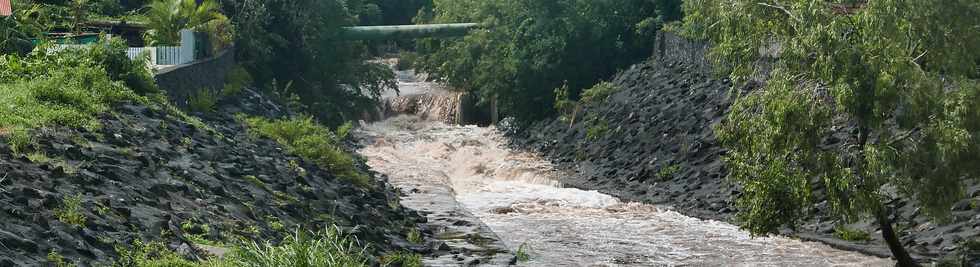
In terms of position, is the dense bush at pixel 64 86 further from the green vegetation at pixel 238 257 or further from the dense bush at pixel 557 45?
the dense bush at pixel 557 45

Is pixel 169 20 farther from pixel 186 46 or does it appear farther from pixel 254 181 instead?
pixel 254 181

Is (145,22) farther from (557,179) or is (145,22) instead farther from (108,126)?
(108,126)

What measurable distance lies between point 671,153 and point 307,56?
14919mm

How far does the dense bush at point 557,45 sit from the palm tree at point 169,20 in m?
11.7

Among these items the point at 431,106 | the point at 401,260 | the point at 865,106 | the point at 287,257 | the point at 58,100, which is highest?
the point at 865,106

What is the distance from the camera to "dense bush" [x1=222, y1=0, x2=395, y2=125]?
41.6 metres

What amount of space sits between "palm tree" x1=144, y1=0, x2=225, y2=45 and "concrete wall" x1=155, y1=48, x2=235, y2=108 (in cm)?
97

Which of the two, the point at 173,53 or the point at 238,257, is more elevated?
the point at 173,53

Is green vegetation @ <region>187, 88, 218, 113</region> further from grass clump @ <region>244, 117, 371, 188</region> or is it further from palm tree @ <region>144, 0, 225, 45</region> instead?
palm tree @ <region>144, 0, 225, 45</region>

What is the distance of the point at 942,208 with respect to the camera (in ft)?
58.1

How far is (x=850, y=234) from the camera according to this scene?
22.7 metres

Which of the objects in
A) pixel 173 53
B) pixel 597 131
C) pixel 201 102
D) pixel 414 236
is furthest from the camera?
pixel 597 131

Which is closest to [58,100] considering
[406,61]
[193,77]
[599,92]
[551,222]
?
[551,222]

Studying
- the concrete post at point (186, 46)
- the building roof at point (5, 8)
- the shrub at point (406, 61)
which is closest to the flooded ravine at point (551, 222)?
the concrete post at point (186, 46)
